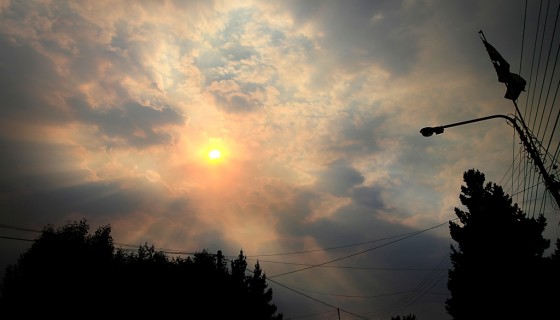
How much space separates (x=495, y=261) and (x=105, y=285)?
40.8 meters

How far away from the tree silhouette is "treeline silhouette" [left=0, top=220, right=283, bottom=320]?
22.5m

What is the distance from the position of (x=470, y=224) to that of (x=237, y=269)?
3581 cm

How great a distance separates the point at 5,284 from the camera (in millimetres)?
37656

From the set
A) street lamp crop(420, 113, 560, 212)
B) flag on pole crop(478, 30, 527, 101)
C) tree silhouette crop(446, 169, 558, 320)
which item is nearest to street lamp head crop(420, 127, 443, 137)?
street lamp crop(420, 113, 560, 212)

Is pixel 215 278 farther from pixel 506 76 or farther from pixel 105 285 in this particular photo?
pixel 506 76

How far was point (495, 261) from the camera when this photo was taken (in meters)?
20.4

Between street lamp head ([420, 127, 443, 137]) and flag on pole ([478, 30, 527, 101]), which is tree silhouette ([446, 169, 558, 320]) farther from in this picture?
street lamp head ([420, 127, 443, 137])

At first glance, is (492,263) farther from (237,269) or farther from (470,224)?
(237,269)

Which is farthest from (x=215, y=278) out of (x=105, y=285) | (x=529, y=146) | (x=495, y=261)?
(x=529, y=146)

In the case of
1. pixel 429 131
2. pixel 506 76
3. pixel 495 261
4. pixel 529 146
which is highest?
pixel 506 76

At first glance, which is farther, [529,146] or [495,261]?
[495,261]

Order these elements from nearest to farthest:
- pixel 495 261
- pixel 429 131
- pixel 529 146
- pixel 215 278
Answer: pixel 529 146, pixel 429 131, pixel 495 261, pixel 215 278

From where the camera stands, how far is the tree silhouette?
1843 centimetres

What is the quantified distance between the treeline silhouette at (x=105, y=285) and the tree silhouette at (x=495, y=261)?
2245 centimetres
